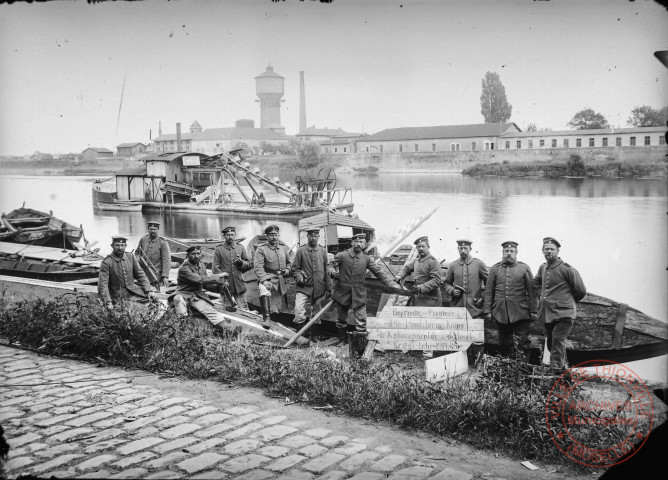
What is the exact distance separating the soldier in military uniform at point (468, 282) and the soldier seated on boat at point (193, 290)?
349 centimetres

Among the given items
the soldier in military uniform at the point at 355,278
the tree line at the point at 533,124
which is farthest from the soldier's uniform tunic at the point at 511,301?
the tree line at the point at 533,124

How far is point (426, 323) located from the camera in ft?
22.9

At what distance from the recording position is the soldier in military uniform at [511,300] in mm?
7508

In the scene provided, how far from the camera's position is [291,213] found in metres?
34.3

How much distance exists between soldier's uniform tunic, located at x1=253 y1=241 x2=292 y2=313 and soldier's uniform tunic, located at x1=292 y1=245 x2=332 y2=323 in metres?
0.32

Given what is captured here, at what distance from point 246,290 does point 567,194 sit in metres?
35.2

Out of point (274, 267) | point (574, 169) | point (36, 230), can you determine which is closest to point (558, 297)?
point (274, 267)

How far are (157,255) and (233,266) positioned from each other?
73.4 inches

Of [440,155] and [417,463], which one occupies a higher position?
[440,155]

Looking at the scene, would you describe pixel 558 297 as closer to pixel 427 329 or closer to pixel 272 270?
pixel 427 329

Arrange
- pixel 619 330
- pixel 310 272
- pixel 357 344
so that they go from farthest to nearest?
pixel 310 272 → pixel 619 330 → pixel 357 344

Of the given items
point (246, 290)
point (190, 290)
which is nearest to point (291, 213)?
point (246, 290)

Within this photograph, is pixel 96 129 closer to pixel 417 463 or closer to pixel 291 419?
pixel 291 419

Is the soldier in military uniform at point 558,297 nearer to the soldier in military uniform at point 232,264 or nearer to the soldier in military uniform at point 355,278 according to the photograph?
the soldier in military uniform at point 355,278
